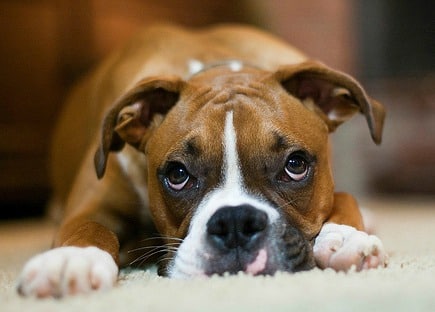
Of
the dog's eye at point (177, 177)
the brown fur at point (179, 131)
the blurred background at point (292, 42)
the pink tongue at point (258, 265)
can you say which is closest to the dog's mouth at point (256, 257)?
the pink tongue at point (258, 265)

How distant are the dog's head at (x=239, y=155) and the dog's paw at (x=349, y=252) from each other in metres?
0.04

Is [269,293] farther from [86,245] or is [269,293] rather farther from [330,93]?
[330,93]

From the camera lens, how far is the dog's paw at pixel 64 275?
1.46 meters

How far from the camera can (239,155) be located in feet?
6.01

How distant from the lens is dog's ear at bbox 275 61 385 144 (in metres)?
2.06

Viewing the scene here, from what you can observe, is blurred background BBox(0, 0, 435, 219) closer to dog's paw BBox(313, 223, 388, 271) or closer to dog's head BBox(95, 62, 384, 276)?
dog's head BBox(95, 62, 384, 276)

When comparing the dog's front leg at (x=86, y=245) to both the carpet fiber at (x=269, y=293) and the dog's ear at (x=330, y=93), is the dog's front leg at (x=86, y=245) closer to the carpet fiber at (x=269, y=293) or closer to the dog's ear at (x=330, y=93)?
the carpet fiber at (x=269, y=293)

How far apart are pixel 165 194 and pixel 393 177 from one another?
2988mm

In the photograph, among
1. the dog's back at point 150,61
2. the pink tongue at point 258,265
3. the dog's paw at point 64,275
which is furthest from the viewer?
the dog's back at point 150,61

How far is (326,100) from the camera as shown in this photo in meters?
2.22

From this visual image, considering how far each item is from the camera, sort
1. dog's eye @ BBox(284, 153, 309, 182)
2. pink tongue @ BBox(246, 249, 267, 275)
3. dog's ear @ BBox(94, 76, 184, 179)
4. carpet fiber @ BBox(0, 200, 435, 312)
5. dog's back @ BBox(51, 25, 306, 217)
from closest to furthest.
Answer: carpet fiber @ BBox(0, 200, 435, 312) < pink tongue @ BBox(246, 249, 267, 275) < dog's eye @ BBox(284, 153, 309, 182) < dog's ear @ BBox(94, 76, 184, 179) < dog's back @ BBox(51, 25, 306, 217)

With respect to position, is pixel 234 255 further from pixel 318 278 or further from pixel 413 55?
pixel 413 55

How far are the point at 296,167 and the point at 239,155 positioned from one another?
0.17 meters

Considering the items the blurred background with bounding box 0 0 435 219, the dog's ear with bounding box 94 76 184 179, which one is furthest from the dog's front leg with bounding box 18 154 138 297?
the blurred background with bounding box 0 0 435 219
